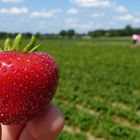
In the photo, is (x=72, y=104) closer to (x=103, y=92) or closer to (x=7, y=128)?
(x=103, y=92)

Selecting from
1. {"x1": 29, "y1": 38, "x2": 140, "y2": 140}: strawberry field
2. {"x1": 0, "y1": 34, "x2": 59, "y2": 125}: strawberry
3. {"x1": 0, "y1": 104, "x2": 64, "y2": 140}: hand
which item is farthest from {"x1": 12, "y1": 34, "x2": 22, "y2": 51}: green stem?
{"x1": 29, "y1": 38, "x2": 140, "y2": 140}: strawberry field

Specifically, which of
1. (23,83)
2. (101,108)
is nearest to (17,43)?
(23,83)

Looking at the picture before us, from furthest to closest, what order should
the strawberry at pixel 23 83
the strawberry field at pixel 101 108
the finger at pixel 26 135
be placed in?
the strawberry field at pixel 101 108, the finger at pixel 26 135, the strawberry at pixel 23 83

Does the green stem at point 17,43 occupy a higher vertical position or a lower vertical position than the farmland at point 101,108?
higher

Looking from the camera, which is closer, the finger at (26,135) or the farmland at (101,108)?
the finger at (26,135)

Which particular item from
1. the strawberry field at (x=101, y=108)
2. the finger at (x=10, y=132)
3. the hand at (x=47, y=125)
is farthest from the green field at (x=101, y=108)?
the hand at (x=47, y=125)

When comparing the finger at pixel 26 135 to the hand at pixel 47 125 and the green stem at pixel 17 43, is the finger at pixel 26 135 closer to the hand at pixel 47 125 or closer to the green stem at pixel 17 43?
the hand at pixel 47 125

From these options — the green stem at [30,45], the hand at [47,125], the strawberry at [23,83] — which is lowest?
the hand at [47,125]
